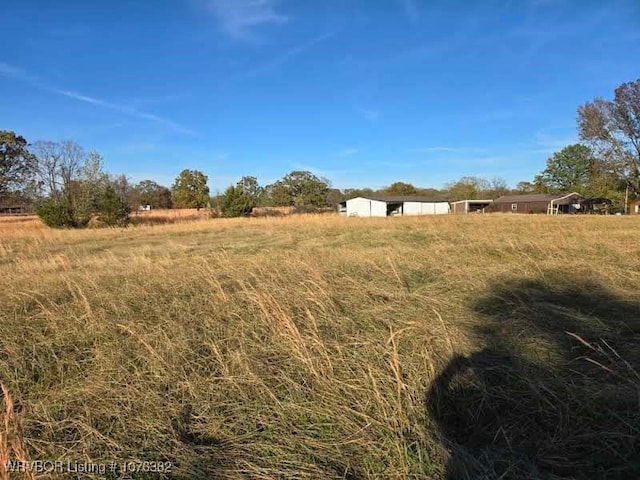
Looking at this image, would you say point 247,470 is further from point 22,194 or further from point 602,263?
point 22,194

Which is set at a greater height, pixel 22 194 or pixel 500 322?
pixel 22 194

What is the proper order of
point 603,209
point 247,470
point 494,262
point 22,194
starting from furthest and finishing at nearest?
point 603,209
point 22,194
point 494,262
point 247,470

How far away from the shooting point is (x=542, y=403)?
2307 millimetres

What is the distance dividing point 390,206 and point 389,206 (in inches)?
15.2

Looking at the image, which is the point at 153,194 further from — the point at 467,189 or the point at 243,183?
the point at 467,189

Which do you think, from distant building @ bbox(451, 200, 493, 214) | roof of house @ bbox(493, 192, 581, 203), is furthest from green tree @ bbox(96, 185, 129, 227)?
roof of house @ bbox(493, 192, 581, 203)

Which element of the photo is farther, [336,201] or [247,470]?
[336,201]

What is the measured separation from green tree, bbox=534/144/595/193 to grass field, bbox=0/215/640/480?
87.7 meters

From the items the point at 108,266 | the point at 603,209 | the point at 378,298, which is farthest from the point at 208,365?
the point at 603,209

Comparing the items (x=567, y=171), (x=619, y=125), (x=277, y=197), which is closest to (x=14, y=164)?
(x=277, y=197)

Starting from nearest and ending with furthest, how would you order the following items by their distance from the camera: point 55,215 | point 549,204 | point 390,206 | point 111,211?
point 55,215 < point 111,211 < point 390,206 < point 549,204

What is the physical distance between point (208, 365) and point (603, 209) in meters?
76.1

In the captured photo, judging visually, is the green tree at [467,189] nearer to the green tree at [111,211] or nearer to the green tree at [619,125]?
the green tree at [619,125]

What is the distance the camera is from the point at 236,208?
1603 inches
